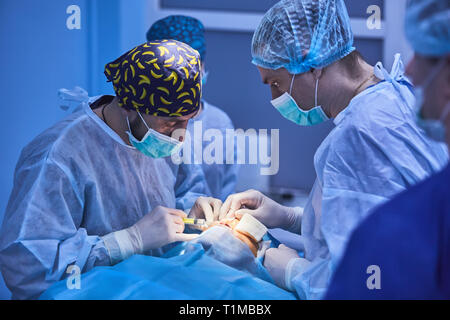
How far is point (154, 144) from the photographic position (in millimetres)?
1896

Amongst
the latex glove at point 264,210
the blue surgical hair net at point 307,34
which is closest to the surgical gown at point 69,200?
the latex glove at point 264,210

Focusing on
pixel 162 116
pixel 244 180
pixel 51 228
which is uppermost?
pixel 162 116

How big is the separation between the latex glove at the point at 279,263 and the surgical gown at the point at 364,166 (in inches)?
3.6

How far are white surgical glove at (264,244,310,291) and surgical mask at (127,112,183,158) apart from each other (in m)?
0.54

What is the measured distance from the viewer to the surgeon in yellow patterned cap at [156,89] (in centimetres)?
171

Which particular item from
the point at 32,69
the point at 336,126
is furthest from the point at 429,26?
the point at 32,69

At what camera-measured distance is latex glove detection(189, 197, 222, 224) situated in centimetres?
204

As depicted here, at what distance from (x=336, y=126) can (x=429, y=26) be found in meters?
0.71

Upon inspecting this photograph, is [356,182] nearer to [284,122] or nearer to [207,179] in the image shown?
[207,179]

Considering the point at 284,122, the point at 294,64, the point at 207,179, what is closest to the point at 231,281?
the point at 294,64

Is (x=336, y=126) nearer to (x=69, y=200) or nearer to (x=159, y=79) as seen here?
(x=159, y=79)

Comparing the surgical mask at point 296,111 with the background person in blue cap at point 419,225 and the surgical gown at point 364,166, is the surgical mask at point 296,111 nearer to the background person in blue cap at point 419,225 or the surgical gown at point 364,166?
the surgical gown at point 364,166

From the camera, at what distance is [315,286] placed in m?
1.50
